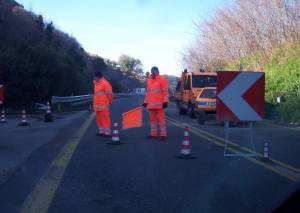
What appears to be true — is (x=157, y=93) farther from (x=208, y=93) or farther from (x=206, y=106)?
(x=208, y=93)

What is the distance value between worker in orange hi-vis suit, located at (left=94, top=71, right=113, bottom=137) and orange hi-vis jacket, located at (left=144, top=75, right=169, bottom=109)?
1.30 meters

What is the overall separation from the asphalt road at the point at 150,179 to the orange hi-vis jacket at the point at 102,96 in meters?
2.28

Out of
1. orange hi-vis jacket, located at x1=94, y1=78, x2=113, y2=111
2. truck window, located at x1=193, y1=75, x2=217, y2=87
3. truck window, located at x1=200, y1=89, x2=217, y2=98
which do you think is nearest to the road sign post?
orange hi-vis jacket, located at x1=94, y1=78, x2=113, y2=111

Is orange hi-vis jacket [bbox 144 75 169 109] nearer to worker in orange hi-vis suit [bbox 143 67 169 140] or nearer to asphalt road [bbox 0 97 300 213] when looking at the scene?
worker in orange hi-vis suit [bbox 143 67 169 140]

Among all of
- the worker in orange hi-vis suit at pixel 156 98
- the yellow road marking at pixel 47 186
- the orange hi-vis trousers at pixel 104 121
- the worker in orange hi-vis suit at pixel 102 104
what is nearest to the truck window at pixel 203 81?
the worker in orange hi-vis suit at pixel 102 104

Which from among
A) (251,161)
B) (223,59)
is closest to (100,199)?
(251,161)

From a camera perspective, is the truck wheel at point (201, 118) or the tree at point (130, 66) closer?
the truck wheel at point (201, 118)

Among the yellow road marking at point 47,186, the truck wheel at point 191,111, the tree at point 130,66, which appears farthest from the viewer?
the tree at point 130,66

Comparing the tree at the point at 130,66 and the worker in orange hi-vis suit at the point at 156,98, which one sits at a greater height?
the tree at the point at 130,66

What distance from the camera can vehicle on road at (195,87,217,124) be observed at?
21453 mm

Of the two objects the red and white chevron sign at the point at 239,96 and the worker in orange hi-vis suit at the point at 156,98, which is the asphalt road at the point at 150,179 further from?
the worker in orange hi-vis suit at the point at 156,98

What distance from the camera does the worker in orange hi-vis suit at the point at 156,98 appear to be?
47.7ft

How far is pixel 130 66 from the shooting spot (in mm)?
123188

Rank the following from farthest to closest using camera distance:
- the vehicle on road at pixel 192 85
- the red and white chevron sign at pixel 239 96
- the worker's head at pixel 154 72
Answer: the vehicle on road at pixel 192 85, the worker's head at pixel 154 72, the red and white chevron sign at pixel 239 96
